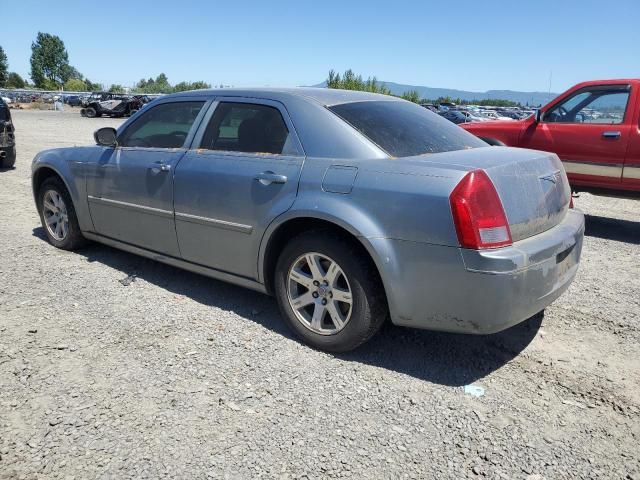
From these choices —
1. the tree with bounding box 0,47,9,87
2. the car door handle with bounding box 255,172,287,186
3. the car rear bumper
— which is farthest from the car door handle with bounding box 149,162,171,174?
the tree with bounding box 0,47,9,87

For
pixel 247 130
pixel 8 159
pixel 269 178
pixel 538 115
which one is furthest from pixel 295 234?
pixel 8 159

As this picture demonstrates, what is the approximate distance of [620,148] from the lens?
6.64m

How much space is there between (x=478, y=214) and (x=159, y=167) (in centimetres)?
249

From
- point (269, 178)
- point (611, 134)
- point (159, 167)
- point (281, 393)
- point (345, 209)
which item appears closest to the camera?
point (281, 393)

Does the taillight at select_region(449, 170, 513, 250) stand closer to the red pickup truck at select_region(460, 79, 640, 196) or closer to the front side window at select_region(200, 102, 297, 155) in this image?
the front side window at select_region(200, 102, 297, 155)

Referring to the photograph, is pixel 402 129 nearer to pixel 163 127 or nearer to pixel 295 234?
pixel 295 234

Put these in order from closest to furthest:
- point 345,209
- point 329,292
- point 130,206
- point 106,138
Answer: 1. point 345,209
2. point 329,292
3. point 130,206
4. point 106,138

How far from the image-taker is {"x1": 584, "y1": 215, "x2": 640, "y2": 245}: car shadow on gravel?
21.1 ft

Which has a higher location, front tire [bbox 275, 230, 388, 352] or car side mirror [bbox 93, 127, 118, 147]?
car side mirror [bbox 93, 127, 118, 147]

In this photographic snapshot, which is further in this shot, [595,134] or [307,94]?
[595,134]

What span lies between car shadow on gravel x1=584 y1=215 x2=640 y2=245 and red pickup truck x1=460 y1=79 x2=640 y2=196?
47 cm

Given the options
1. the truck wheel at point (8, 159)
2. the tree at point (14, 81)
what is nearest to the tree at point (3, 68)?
the tree at point (14, 81)

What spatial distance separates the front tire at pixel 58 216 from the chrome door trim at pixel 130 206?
0.49m

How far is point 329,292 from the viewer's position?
126 inches
